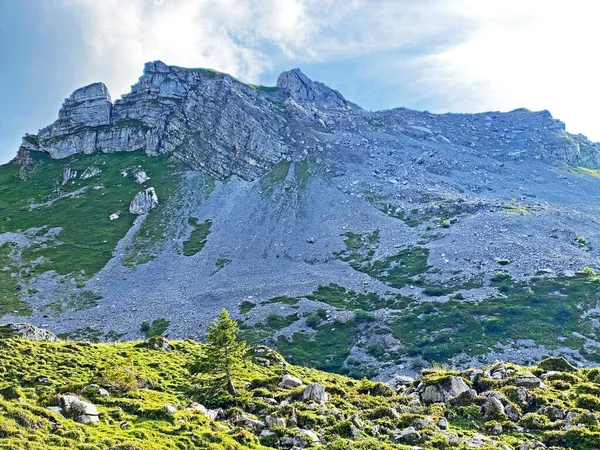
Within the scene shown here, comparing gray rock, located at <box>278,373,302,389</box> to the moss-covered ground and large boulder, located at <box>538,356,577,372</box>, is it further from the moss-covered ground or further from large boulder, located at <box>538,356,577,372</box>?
the moss-covered ground

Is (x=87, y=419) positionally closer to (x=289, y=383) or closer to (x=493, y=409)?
(x=289, y=383)

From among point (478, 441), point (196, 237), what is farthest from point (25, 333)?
point (196, 237)

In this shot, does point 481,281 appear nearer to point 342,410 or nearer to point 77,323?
point 342,410

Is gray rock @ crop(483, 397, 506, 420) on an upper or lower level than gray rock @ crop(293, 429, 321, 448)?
upper

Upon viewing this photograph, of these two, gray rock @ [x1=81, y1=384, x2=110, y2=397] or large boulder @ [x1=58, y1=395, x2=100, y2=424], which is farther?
gray rock @ [x1=81, y1=384, x2=110, y2=397]

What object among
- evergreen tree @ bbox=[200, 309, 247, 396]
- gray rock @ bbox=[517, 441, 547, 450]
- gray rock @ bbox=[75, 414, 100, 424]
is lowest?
gray rock @ bbox=[517, 441, 547, 450]

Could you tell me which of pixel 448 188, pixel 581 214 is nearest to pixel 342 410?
pixel 581 214

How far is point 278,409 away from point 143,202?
13396cm

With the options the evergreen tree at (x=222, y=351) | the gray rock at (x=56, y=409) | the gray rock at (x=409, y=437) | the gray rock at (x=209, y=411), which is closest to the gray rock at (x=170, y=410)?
the gray rock at (x=209, y=411)

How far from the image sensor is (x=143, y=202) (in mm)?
147500

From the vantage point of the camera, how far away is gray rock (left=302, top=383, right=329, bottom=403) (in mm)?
28672

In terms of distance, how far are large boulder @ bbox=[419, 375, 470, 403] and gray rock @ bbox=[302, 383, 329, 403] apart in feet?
22.4

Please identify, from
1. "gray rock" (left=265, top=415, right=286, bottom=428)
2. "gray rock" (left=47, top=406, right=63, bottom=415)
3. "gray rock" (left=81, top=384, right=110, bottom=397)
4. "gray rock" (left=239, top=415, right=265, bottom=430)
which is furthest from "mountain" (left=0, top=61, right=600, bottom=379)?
"gray rock" (left=47, top=406, right=63, bottom=415)

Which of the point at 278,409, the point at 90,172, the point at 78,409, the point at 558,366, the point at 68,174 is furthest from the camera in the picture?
the point at 90,172
